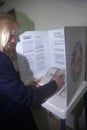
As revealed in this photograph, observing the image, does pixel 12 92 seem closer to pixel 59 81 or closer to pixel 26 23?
pixel 59 81

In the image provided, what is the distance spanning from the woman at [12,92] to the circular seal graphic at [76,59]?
0.14m

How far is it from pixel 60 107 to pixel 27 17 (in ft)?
4.10

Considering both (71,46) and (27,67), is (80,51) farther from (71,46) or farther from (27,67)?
(27,67)

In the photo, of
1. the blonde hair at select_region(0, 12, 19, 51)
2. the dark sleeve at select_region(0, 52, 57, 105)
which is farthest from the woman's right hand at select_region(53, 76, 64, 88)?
the blonde hair at select_region(0, 12, 19, 51)

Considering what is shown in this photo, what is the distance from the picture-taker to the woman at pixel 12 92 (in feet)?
2.88

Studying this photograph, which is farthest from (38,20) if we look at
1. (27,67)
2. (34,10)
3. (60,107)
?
(60,107)

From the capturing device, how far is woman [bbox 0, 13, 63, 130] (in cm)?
88

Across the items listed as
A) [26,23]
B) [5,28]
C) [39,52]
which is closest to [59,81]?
[39,52]

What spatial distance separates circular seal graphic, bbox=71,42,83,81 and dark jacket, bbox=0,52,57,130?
0.52 ft

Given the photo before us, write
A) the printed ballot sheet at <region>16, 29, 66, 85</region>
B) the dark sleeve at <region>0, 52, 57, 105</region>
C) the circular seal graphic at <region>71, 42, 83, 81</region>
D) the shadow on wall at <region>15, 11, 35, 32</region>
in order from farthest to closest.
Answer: the shadow on wall at <region>15, 11, 35, 32</region>, the printed ballot sheet at <region>16, 29, 66, 85</region>, the circular seal graphic at <region>71, 42, 83, 81</region>, the dark sleeve at <region>0, 52, 57, 105</region>

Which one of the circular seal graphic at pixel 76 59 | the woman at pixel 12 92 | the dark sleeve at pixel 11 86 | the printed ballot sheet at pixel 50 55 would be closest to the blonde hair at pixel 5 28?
the woman at pixel 12 92

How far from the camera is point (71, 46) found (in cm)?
106

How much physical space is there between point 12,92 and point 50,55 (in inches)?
26.0

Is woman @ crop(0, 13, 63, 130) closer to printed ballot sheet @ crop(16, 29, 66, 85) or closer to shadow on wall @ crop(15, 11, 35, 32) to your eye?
printed ballot sheet @ crop(16, 29, 66, 85)
